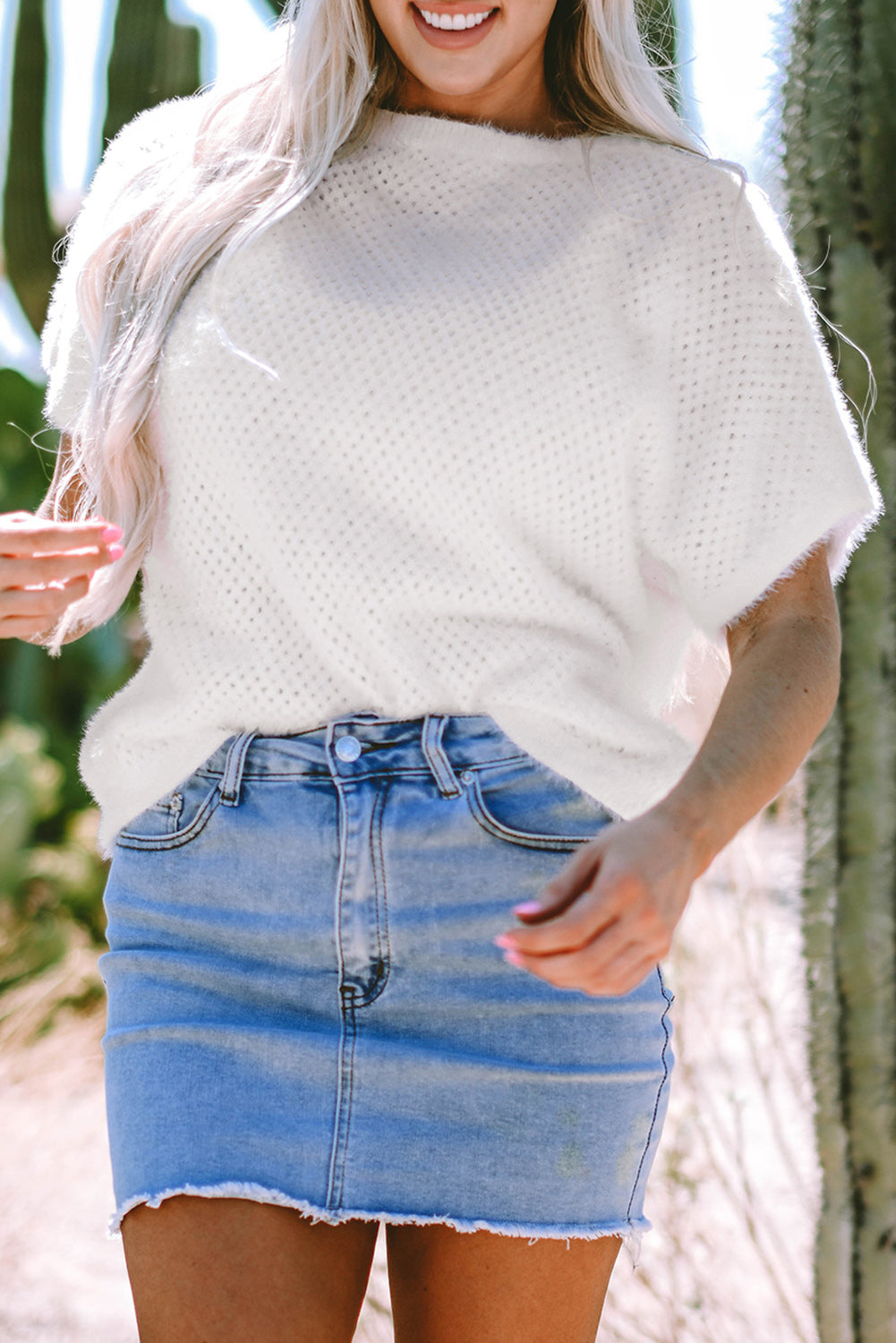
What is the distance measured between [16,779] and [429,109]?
4628mm

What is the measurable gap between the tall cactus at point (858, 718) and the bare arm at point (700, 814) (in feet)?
2.41

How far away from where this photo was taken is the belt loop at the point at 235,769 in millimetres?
1441

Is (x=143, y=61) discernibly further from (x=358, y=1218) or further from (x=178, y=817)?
(x=358, y=1218)

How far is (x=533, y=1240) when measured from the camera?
1360mm

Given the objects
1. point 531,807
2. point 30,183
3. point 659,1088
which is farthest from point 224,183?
point 30,183

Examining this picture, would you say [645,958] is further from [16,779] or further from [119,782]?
[16,779]

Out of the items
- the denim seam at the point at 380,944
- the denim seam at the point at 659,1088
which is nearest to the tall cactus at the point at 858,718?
the denim seam at the point at 659,1088

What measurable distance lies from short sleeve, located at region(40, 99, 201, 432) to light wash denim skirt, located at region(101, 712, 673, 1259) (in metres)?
0.57

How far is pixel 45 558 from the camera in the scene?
4.60 ft

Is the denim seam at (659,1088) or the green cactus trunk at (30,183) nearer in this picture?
the denim seam at (659,1088)

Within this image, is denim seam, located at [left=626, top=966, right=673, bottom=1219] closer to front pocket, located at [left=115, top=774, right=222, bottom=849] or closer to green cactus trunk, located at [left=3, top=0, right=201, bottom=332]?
front pocket, located at [left=115, top=774, right=222, bottom=849]

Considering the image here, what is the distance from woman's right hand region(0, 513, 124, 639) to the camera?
54.7 inches

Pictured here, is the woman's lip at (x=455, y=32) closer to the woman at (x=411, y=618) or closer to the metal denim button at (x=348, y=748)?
the woman at (x=411, y=618)

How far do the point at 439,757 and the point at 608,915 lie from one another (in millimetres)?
358
